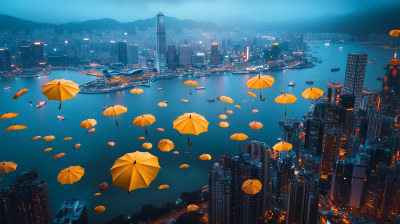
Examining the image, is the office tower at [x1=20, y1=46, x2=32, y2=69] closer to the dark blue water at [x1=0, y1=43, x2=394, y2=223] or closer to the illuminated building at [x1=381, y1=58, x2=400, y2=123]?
the dark blue water at [x1=0, y1=43, x2=394, y2=223]

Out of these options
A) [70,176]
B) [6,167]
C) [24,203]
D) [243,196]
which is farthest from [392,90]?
[24,203]

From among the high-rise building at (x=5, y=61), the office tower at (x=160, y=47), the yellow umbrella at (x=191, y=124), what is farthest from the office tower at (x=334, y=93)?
the high-rise building at (x=5, y=61)

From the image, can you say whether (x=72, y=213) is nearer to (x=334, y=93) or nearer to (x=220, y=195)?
(x=220, y=195)

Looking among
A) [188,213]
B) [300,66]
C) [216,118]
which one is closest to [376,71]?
[300,66]

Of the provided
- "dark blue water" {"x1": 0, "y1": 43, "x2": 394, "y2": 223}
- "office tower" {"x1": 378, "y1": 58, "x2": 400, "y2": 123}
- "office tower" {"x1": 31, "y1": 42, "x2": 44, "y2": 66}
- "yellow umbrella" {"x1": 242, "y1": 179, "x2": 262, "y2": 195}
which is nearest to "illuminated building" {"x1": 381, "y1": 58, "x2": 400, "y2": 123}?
"office tower" {"x1": 378, "y1": 58, "x2": 400, "y2": 123}

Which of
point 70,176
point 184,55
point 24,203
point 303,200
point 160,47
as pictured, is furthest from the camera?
point 184,55

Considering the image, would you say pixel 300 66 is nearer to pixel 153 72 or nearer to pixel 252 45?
pixel 252 45
